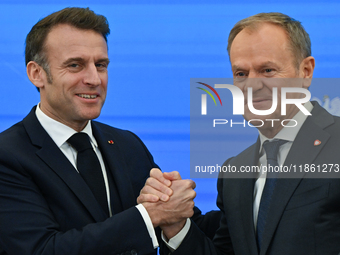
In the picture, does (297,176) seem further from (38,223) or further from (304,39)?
(38,223)

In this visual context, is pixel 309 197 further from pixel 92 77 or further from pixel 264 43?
pixel 92 77

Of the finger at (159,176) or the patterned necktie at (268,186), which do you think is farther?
the finger at (159,176)

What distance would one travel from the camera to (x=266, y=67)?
1757mm

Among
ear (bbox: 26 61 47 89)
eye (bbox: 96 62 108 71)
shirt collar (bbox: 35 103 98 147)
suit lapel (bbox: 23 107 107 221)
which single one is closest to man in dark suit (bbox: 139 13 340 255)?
suit lapel (bbox: 23 107 107 221)

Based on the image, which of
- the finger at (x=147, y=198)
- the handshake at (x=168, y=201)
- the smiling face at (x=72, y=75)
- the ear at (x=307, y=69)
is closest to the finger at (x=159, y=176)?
the handshake at (x=168, y=201)

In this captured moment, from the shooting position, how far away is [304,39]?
1.83 metres

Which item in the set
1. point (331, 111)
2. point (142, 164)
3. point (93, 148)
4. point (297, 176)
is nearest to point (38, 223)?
point (93, 148)

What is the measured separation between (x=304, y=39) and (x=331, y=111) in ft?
1.13

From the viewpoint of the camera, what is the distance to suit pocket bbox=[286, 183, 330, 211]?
1.56 metres

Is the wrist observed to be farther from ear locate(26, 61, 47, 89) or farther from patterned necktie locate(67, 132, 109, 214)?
ear locate(26, 61, 47, 89)

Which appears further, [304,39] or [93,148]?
[93,148]

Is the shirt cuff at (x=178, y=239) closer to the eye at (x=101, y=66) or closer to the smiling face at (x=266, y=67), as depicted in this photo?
the smiling face at (x=266, y=67)

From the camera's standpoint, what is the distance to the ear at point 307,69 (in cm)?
180

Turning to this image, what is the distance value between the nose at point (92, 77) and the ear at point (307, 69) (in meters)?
0.91
